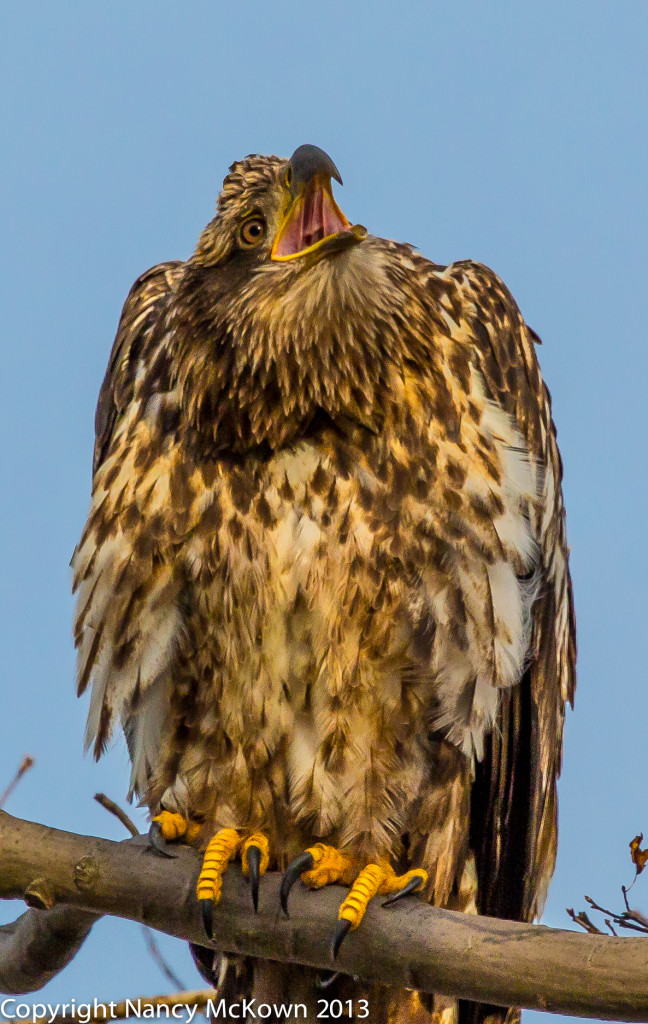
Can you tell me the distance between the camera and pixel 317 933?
3783 millimetres

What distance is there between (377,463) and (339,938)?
136 cm

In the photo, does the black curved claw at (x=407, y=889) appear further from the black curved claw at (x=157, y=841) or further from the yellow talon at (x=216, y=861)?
the black curved claw at (x=157, y=841)

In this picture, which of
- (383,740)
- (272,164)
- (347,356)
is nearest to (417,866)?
(383,740)

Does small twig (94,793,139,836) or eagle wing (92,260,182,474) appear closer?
small twig (94,793,139,836)

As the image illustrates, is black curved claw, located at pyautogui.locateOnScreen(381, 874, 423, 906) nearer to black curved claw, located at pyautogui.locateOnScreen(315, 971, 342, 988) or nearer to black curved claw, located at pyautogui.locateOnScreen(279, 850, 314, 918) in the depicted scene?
black curved claw, located at pyautogui.locateOnScreen(279, 850, 314, 918)

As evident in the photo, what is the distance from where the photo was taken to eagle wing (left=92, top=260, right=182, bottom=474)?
4.59 m

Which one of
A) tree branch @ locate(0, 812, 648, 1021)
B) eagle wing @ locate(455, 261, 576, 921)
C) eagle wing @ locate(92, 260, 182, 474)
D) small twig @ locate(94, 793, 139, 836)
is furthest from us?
eagle wing @ locate(92, 260, 182, 474)

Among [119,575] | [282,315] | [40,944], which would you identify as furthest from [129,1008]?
[282,315]

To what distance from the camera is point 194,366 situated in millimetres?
4234

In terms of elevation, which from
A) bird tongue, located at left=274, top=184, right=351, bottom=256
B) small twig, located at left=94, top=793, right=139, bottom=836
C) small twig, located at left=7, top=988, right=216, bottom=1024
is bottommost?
small twig, located at left=7, top=988, right=216, bottom=1024

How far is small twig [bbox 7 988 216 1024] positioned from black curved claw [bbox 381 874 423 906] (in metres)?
0.86

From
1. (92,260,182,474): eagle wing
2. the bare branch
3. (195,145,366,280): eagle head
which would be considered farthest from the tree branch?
(195,145,366,280): eagle head

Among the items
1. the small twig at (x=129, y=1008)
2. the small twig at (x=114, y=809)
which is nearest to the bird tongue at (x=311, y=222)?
the small twig at (x=114, y=809)

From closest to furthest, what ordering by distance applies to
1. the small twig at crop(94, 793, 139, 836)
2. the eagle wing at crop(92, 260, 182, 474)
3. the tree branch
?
the tree branch → the small twig at crop(94, 793, 139, 836) → the eagle wing at crop(92, 260, 182, 474)
